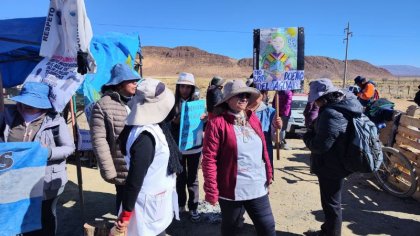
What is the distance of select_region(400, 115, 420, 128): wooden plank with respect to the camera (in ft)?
18.3

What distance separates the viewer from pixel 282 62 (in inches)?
231

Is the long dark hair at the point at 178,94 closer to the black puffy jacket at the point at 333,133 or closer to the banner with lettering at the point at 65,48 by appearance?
the banner with lettering at the point at 65,48

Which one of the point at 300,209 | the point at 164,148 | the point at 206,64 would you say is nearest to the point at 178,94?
the point at 164,148

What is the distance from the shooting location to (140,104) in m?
2.39

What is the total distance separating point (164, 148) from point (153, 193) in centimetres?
32

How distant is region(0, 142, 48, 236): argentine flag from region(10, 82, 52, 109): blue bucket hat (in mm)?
346

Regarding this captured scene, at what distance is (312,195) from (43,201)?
167 inches

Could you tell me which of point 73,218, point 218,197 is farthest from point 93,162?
point 218,197

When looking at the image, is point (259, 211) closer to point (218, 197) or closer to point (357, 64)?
point (218, 197)

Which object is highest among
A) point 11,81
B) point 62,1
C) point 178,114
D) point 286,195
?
point 62,1

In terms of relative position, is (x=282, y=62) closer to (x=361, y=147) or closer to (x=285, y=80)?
(x=285, y=80)

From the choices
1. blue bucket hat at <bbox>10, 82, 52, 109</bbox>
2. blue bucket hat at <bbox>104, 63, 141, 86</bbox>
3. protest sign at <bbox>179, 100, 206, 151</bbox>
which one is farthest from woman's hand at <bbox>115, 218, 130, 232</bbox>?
protest sign at <bbox>179, 100, 206, 151</bbox>

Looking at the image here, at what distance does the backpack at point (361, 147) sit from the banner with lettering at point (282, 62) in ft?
7.96

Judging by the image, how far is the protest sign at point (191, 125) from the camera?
4367 millimetres
